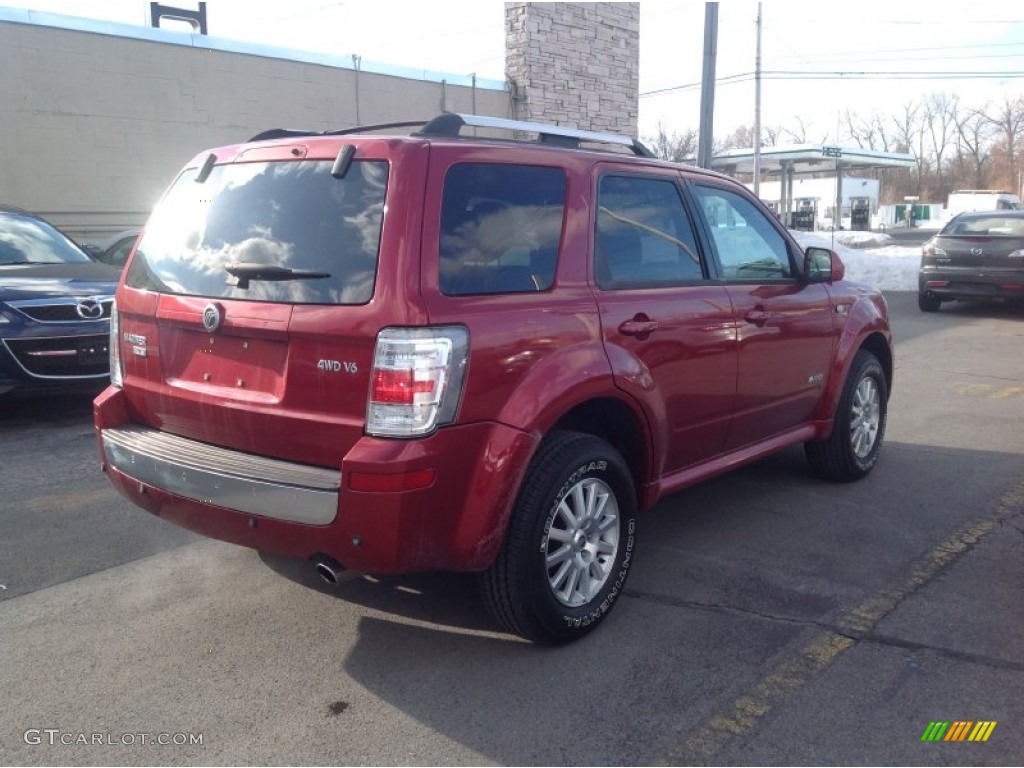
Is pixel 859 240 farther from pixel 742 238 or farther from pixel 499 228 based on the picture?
pixel 499 228

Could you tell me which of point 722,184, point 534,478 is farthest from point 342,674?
point 722,184

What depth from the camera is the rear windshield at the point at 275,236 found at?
329cm

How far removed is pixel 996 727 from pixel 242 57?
48.8 feet

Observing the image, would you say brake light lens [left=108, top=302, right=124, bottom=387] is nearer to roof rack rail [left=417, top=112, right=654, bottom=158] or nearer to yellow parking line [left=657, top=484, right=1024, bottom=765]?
roof rack rail [left=417, top=112, right=654, bottom=158]

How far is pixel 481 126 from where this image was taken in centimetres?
397

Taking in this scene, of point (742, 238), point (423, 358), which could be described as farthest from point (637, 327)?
point (742, 238)

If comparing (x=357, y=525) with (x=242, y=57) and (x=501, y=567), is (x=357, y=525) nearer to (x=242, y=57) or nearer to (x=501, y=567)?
(x=501, y=567)

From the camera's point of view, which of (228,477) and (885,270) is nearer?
(228,477)

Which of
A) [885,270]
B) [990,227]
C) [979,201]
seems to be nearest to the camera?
[990,227]

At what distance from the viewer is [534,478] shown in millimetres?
3508

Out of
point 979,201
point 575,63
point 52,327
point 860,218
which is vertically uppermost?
point 575,63

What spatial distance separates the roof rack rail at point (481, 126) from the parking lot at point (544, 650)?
199 cm

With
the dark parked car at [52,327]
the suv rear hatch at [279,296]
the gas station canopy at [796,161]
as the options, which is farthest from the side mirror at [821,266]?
the gas station canopy at [796,161]
